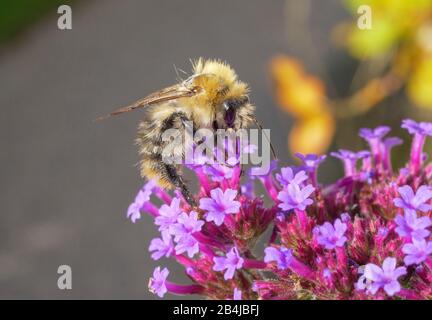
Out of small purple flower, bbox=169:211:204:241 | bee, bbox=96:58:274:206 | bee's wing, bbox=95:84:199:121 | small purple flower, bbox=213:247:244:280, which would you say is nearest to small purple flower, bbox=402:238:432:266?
small purple flower, bbox=213:247:244:280

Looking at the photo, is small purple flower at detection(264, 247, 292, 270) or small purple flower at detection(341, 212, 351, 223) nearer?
small purple flower at detection(264, 247, 292, 270)

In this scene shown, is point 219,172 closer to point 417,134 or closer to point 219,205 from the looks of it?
point 219,205

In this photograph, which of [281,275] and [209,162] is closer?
Result: [281,275]

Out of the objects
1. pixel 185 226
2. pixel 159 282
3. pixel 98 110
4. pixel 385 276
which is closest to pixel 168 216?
pixel 185 226

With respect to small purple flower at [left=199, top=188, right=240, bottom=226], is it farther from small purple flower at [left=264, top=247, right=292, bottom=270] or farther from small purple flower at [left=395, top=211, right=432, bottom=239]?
small purple flower at [left=395, top=211, right=432, bottom=239]

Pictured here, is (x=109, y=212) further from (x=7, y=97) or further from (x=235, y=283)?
(x=235, y=283)

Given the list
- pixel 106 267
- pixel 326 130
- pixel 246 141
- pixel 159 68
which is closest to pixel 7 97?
pixel 159 68
